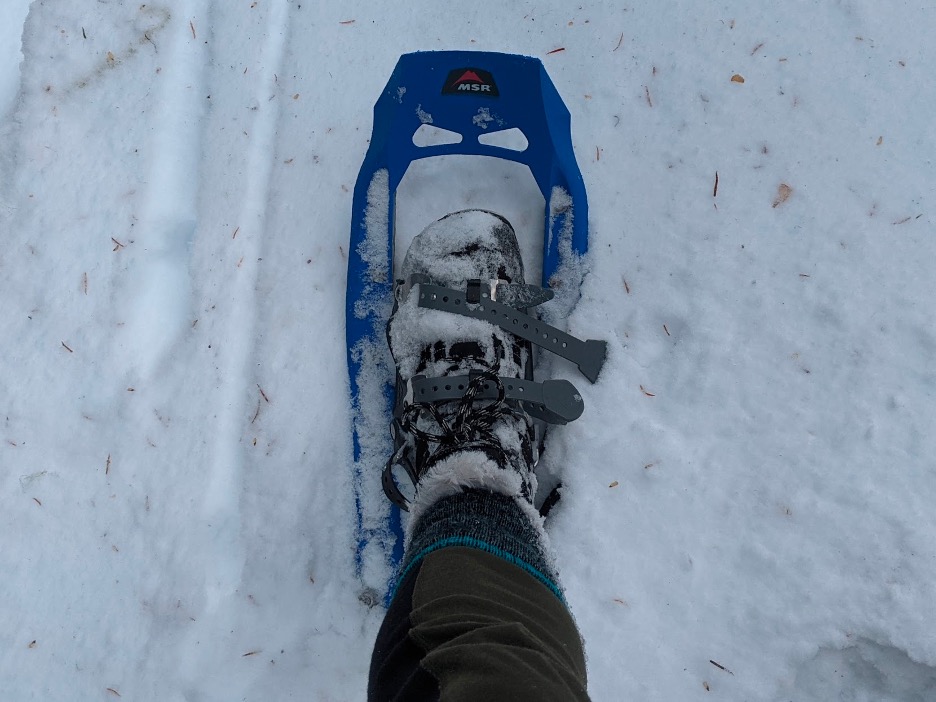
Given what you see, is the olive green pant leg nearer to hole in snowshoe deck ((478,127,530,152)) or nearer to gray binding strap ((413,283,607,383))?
gray binding strap ((413,283,607,383))

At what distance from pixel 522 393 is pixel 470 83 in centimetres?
75

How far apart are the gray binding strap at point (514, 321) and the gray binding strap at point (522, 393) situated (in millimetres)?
106

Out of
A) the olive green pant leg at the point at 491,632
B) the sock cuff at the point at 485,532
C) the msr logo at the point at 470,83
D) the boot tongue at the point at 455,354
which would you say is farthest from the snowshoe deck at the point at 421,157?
the olive green pant leg at the point at 491,632

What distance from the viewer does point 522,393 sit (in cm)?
139

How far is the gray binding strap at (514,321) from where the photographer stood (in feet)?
4.84

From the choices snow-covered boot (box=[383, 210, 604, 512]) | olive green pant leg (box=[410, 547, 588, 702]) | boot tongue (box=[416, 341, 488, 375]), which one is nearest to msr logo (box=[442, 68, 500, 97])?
snow-covered boot (box=[383, 210, 604, 512])

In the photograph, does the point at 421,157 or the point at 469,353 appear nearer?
→ the point at 469,353

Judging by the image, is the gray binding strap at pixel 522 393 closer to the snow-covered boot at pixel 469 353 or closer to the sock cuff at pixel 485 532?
the snow-covered boot at pixel 469 353

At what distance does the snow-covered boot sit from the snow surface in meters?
0.12

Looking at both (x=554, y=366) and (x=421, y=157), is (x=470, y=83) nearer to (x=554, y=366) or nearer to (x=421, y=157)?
(x=421, y=157)

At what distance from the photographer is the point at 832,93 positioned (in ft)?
5.18

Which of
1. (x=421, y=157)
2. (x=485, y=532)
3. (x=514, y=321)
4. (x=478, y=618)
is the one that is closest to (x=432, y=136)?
(x=421, y=157)

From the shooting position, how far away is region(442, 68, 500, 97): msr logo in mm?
1546

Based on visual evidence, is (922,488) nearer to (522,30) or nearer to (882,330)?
(882,330)
